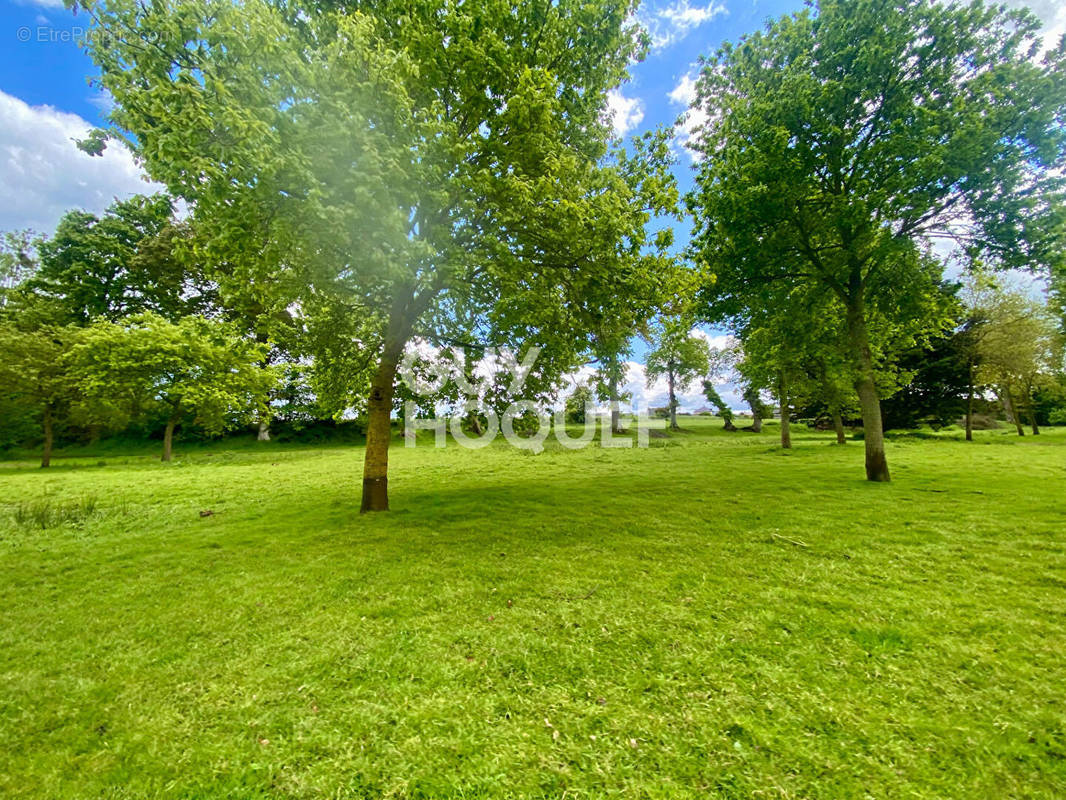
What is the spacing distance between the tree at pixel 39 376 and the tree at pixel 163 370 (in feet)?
3.72

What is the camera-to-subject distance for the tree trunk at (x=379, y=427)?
372 inches

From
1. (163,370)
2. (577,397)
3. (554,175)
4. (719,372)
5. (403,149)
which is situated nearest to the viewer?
(403,149)

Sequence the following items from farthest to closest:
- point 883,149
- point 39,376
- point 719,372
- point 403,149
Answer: point 719,372 < point 39,376 < point 883,149 < point 403,149

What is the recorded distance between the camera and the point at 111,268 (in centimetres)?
3475

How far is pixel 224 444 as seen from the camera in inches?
1303

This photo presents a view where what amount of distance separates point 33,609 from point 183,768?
4712 mm

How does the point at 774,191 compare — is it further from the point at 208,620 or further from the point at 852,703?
the point at 208,620

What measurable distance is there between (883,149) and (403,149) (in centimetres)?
1180

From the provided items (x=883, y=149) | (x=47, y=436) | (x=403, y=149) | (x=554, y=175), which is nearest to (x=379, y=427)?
(x=403, y=149)

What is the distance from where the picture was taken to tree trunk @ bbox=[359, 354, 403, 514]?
9.44m

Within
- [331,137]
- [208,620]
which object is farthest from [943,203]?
[208,620]

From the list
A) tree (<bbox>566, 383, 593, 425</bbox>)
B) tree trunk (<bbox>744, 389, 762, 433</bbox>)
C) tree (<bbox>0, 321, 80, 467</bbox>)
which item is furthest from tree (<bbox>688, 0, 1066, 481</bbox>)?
tree (<bbox>0, 321, 80, 467</bbox>)

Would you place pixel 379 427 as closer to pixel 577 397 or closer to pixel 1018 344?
pixel 577 397

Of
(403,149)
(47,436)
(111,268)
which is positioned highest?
(111,268)
